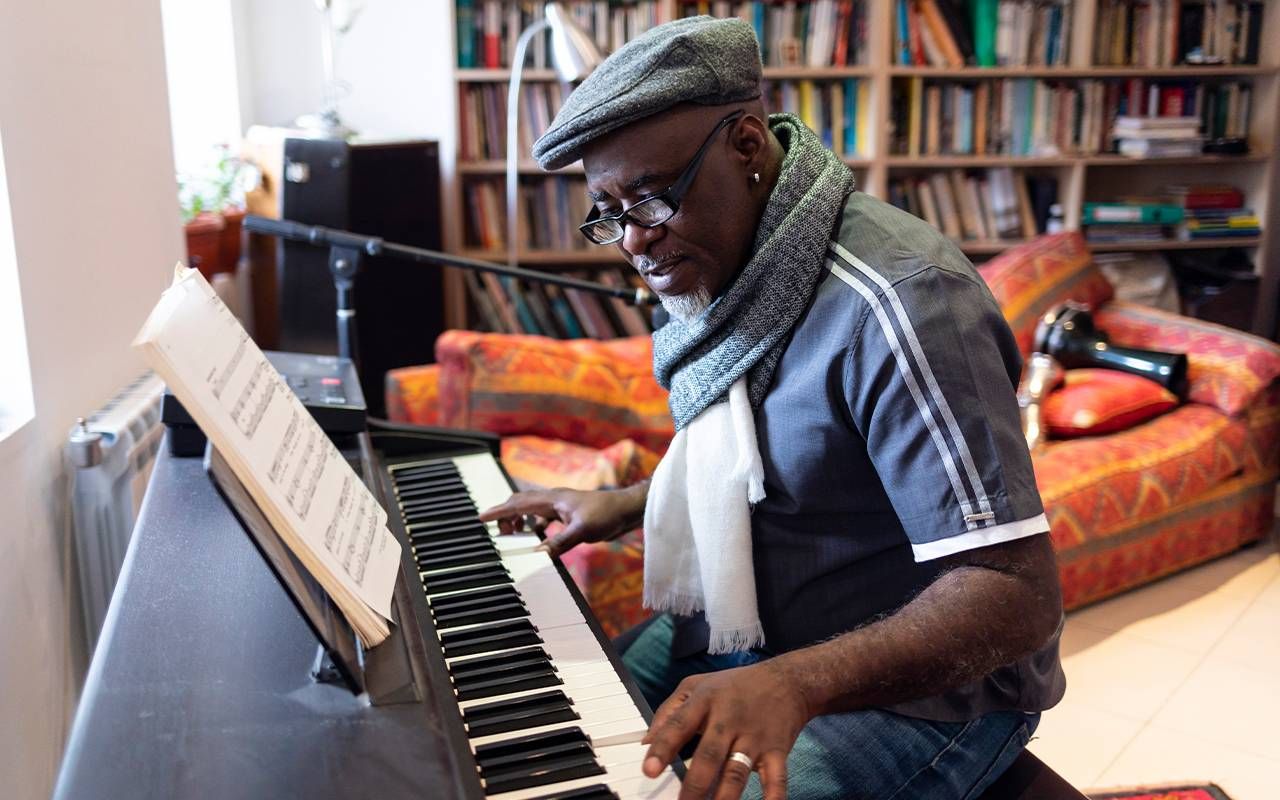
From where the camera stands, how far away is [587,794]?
0.95m

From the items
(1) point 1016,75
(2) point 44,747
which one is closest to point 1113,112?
(1) point 1016,75

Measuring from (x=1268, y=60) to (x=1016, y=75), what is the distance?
109cm

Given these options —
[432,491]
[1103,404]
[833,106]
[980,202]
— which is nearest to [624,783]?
[432,491]

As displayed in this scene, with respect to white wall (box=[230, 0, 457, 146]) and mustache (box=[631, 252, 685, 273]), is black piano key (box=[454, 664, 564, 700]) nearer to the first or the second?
mustache (box=[631, 252, 685, 273])

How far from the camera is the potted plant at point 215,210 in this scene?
10.3 feet

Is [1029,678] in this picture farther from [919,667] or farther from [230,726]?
[230,726]

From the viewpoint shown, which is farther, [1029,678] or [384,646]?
[1029,678]

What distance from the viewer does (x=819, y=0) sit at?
444 cm

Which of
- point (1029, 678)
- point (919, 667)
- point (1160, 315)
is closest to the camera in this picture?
point (919, 667)

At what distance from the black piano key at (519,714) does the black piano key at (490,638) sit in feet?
0.38

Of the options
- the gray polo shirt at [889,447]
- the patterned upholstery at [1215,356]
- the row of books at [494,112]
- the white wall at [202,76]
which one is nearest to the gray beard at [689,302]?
the gray polo shirt at [889,447]

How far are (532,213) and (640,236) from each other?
340cm

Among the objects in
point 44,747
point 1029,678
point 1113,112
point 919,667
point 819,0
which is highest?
point 819,0

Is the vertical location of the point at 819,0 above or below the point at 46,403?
above
